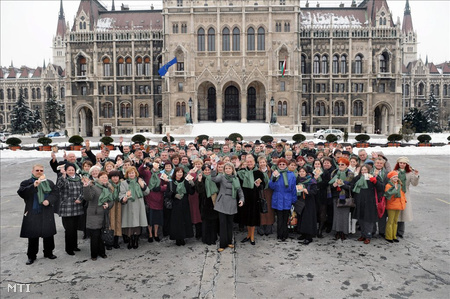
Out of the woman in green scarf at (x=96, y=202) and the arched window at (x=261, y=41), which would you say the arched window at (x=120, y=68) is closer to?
the arched window at (x=261, y=41)

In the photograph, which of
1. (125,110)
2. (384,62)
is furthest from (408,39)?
(125,110)

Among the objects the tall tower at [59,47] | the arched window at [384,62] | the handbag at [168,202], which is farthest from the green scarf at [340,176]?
the tall tower at [59,47]

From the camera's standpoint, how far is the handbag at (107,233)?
6910 millimetres

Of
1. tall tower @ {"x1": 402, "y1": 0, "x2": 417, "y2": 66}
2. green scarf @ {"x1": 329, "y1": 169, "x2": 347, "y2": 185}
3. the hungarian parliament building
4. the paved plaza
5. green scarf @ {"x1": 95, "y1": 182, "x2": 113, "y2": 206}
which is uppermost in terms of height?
tall tower @ {"x1": 402, "y1": 0, "x2": 417, "y2": 66}

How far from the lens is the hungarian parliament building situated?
45.9 metres

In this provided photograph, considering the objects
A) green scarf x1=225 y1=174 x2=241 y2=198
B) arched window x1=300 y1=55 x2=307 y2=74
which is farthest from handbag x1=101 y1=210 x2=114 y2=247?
arched window x1=300 y1=55 x2=307 y2=74

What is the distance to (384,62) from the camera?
51.0 meters

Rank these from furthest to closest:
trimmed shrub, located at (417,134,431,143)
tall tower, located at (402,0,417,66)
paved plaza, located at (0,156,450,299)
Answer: tall tower, located at (402,0,417,66)
trimmed shrub, located at (417,134,431,143)
paved plaza, located at (0,156,450,299)

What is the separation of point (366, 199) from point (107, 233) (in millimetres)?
5619

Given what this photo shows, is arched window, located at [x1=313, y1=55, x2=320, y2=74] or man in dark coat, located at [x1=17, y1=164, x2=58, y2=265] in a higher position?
arched window, located at [x1=313, y1=55, x2=320, y2=74]

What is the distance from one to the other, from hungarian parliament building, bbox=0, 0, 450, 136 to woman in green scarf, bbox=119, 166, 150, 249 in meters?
36.8

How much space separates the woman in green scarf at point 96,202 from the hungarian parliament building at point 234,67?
3737 centimetres

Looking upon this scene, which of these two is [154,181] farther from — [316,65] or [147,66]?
[316,65]

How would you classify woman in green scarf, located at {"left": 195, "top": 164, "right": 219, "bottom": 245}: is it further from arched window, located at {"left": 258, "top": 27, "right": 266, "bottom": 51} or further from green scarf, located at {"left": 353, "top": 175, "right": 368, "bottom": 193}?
arched window, located at {"left": 258, "top": 27, "right": 266, "bottom": 51}
